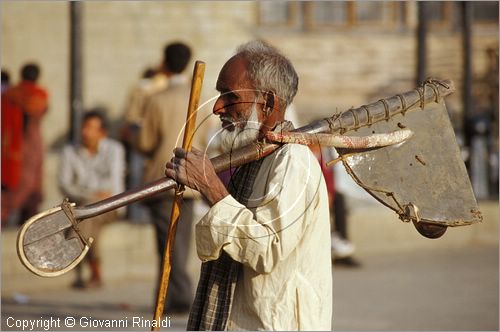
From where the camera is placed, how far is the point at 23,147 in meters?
11.8

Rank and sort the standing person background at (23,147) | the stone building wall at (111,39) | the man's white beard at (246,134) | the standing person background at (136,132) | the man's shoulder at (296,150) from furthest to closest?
the stone building wall at (111,39) → the standing person background at (23,147) → the standing person background at (136,132) → the man's white beard at (246,134) → the man's shoulder at (296,150)

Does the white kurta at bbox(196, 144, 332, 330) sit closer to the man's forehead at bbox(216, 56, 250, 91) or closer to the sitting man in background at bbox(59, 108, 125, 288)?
the man's forehead at bbox(216, 56, 250, 91)

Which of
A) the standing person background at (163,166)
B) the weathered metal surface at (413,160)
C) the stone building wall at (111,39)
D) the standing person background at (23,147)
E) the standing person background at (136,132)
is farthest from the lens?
the stone building wall at (111,39)

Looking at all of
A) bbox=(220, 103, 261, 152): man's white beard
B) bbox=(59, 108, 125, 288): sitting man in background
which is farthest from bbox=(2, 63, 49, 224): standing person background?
bbox=(220, 103, 261, 152): man's white beard

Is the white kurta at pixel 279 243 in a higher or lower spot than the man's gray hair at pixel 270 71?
lower

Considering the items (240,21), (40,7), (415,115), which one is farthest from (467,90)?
(415,115)

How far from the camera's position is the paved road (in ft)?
29.5

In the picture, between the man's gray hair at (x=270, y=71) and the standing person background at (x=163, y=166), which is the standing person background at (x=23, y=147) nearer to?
the standing person background at (x=163, y=166)

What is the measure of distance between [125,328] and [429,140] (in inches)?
168

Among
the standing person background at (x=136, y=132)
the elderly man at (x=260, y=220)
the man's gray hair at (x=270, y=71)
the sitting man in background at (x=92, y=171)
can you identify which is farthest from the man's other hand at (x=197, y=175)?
the standing person background at (x=136, y=132)

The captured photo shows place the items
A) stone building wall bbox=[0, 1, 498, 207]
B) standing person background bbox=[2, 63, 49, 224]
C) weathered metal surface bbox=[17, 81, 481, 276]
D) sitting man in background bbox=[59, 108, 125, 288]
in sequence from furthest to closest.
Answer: stone building wall bbox=[0, 1, 498, 207], standing person background bbox=[2, 63, 49, 224], sitting man in background bbox=[59, 108, 125, 288], weathered metal surface bbox=[17, 81, 481, 276]

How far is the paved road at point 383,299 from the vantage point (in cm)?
898

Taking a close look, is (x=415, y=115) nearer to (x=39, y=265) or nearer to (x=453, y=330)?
(x=39, y=265)

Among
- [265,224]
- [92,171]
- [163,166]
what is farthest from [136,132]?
[265,224]
